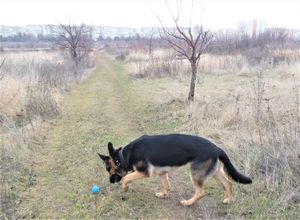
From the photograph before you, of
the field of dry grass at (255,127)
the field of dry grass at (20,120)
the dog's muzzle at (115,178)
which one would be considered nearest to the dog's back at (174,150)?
the dog's muzzle at (115,178)

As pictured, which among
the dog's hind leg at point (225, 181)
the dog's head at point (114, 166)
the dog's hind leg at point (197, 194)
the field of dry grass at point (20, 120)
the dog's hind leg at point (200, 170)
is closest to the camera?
the dog's hind leg at point (200, 170)

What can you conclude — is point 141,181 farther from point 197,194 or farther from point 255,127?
point 255,127

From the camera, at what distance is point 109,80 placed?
739 inches

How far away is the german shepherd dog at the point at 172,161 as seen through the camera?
167 inches

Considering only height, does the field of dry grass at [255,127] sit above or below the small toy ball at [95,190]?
above

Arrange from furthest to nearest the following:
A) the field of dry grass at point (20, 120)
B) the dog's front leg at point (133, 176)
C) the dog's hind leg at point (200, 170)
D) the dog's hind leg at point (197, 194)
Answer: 1. the field of dry grass at point (20, 120)
2. the dog's front leg at point (133, 176)
3. the dog's hind leg at point (197, 194)
4. the dog's hind leg at point (200, 170)

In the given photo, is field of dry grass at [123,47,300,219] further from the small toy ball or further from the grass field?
the small toy ball

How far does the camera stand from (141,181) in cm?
543

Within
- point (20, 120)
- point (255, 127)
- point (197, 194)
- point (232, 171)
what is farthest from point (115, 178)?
point (20, 120)

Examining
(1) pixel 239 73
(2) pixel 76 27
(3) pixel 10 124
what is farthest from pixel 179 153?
(2) pixel 76 27

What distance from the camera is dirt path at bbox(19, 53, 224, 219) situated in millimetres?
4438

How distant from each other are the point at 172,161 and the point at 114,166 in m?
0.98

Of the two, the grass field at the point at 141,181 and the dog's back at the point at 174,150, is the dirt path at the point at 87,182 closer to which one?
the grass field at the point at 141,181

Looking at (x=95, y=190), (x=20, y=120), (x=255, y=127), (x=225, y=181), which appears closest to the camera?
(x=225, y=181)
